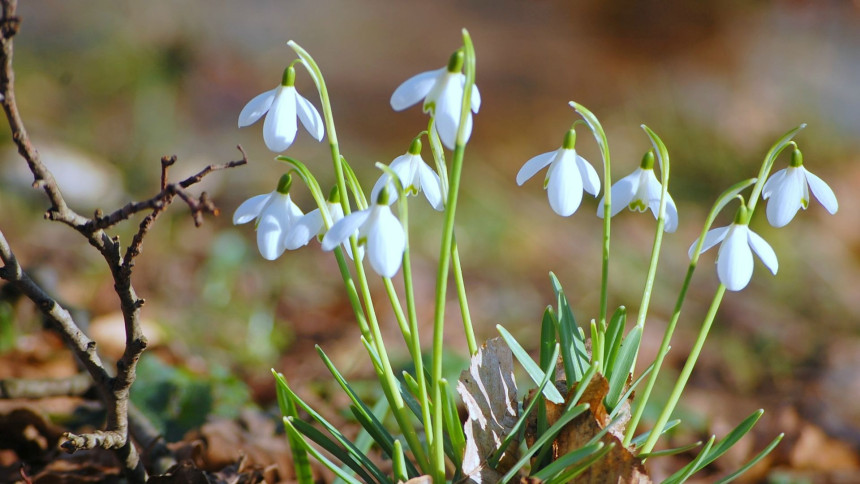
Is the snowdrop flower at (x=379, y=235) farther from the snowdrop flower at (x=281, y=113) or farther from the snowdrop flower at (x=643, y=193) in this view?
the snowdrop flower at (x=643, y=193)

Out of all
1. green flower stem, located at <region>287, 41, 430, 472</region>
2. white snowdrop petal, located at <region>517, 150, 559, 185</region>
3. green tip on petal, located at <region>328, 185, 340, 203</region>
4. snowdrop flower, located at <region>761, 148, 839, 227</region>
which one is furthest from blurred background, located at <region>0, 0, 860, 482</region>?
snowdrop flower, located at <region>761, 148, 839, 227</region>

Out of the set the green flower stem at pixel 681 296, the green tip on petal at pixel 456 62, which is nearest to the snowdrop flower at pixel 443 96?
the green tip on petal at pixel 456 62

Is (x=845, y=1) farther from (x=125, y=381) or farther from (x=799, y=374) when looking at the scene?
(x=125, y=381)

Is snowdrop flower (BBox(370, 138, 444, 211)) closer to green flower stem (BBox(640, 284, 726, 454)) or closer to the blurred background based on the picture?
green flower stem (BBox(640, 284, 726, 454))

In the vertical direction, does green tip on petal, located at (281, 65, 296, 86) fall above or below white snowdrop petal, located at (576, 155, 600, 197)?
above

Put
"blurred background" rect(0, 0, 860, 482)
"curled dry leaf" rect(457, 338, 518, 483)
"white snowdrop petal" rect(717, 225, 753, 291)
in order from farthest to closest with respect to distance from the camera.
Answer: "blurred background" rect(0, 0, 860, 482) < "curled dry leaf" rect(457, 338, 518, 483) < "white snowdrop petal" rect(717, 225, 753, 291)

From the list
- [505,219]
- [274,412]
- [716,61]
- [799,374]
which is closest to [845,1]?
[716,61]

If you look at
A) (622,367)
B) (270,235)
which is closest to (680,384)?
(622,367)
